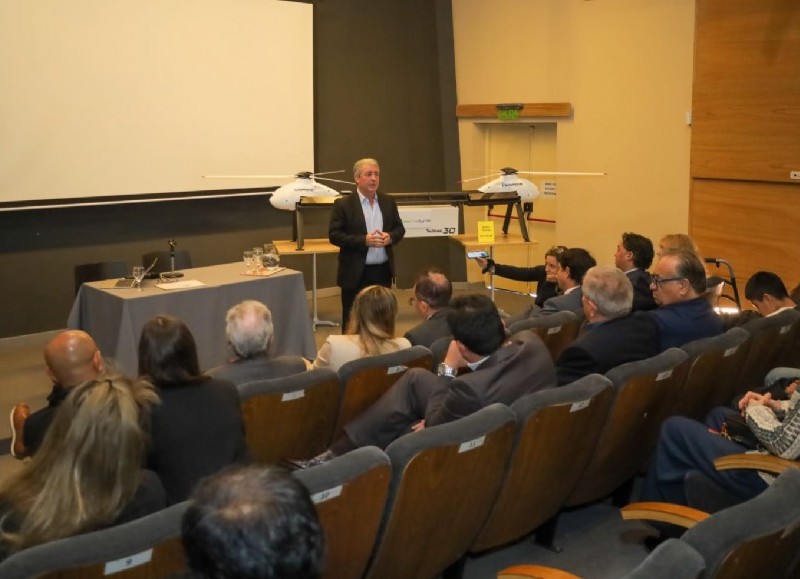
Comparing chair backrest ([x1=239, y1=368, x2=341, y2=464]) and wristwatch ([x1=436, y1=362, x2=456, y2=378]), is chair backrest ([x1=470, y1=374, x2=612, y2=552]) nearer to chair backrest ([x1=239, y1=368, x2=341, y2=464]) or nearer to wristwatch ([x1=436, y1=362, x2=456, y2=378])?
wristwatch ([x1=436, y1=362, x2=456, y2=378])

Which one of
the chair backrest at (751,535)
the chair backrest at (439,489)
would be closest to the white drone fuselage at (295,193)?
the chair backrest at (439,489)

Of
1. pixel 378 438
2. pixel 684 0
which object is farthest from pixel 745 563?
pixel 684 0

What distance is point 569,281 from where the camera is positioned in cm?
496

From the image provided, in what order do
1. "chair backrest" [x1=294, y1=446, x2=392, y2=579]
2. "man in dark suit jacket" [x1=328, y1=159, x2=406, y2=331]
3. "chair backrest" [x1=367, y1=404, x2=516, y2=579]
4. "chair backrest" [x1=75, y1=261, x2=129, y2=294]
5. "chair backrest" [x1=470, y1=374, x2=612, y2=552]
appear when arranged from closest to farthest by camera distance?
"chair backrest" [x1=294, y1=446, x2=392, y2=579], "chair backrest" [x1=367, y1=404, x2=516, y2=579], "chair backrest" [x1=470, y1=374, x2=612, y2=552], "chair backrest" [x1=75, y1=261, x2=129, y2=294], "man in dark suit jacket" [x1=328, y1=159, x2=406, y2=331]

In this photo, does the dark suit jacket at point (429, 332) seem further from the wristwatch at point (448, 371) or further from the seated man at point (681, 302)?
the seated man at point (681, 302)

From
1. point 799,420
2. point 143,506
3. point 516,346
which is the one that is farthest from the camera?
point 516,346

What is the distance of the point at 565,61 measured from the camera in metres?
8.32

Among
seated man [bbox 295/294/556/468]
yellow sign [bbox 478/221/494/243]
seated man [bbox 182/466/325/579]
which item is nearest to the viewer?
seated man [bbox 182/466/325/579]

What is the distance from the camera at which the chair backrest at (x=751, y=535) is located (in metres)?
1.82

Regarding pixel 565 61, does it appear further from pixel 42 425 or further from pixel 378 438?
pixel 42 425

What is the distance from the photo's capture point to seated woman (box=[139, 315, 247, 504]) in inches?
105

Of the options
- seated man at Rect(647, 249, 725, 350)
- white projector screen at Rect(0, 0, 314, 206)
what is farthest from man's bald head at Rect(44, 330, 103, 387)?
white projector screen at Rect(0, 0, 314, 206)

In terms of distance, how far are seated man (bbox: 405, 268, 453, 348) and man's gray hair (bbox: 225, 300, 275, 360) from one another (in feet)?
2.82

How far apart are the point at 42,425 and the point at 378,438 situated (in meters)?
1.18
